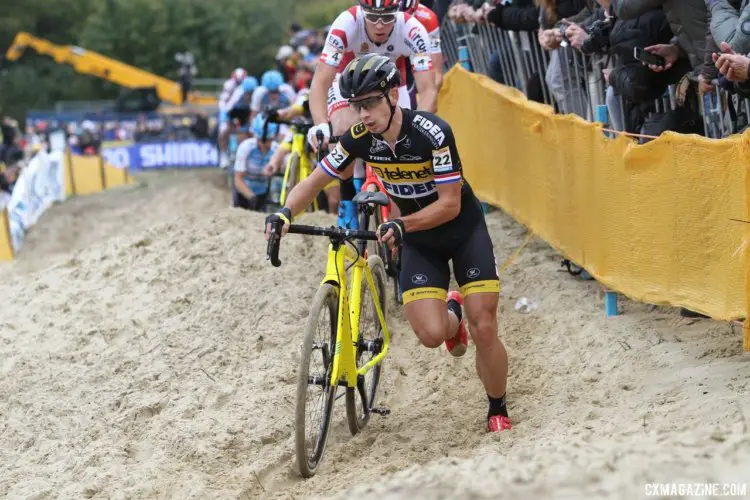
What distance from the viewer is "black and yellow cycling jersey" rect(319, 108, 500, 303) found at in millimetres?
6340

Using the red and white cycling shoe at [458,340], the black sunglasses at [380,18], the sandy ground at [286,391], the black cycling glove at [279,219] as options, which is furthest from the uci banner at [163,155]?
the black cycling glove at [279,219]

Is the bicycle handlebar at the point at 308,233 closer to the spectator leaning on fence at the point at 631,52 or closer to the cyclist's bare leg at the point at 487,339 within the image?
the cyclist's bare leg at the point at 487,339

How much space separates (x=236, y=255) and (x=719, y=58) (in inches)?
213

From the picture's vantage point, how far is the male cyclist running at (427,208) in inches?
243

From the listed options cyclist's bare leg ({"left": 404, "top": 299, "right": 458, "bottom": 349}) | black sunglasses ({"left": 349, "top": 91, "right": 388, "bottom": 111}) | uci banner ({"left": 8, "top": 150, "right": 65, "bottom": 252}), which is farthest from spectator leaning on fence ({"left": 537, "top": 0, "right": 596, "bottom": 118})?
uci banner ({"left": 8, "top": 150, "right": 65, "bottom": 252})

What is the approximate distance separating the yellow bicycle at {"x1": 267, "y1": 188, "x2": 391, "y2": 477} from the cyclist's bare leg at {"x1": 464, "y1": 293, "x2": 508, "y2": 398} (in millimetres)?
639

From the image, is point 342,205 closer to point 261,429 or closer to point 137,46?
point 261,429

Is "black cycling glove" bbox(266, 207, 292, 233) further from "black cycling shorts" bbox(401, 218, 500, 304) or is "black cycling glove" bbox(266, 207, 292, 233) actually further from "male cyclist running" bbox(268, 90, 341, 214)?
"male cyclist running" bbox(268, 90, 341, 214)

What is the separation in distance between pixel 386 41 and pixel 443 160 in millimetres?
2823

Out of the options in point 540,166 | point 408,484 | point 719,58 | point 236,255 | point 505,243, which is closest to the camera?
point 408,484

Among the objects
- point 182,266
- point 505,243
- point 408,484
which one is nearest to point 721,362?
point 408,484

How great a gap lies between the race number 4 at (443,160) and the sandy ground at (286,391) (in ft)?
5.27

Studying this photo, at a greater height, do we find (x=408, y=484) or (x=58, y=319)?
(x=408, y=484)

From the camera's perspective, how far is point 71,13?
6531 cm
